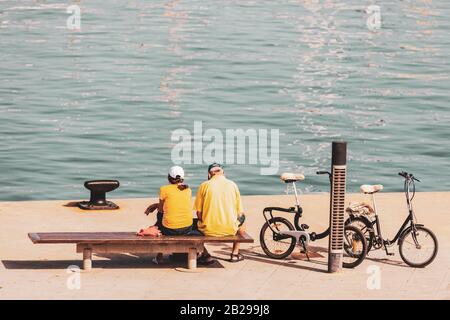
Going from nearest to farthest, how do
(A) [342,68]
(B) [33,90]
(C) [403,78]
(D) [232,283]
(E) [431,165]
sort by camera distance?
(D) [232,283] < (E) [431,165] < (B) [33,90] < (C) [403,78] < (A) [342,68]

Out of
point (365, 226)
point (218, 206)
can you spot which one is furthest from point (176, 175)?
point (365, 226)

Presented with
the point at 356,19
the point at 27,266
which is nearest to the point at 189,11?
the point at 356,19

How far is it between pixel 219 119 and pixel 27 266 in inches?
1178

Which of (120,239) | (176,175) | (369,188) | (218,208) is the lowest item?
(120,239)

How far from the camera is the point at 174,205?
19000 mm

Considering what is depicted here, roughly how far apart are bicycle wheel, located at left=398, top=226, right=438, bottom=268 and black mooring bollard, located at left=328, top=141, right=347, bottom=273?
94 centimetres

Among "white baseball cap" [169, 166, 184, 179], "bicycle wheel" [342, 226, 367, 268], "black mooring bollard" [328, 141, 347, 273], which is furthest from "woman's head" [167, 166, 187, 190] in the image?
"bicycle wheel" [342, 226, 367, 268]

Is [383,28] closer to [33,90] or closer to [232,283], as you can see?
[33,90]

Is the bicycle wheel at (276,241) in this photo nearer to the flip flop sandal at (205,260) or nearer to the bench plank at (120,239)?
the flip flop sandal at (205,260)

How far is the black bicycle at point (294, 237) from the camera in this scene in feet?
63.6

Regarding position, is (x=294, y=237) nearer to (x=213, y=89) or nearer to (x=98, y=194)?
(x=98, y=194)

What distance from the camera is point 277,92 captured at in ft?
187

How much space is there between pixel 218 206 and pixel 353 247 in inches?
73.1

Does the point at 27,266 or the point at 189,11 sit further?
the point at 189,11
